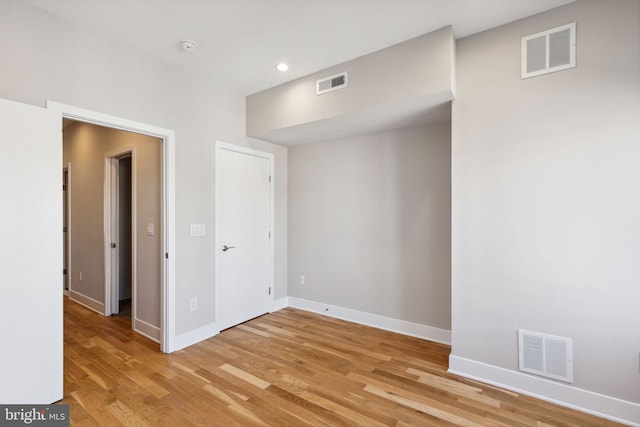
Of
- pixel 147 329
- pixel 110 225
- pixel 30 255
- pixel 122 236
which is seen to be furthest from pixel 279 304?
pixel 30 255

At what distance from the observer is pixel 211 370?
97.8 inches

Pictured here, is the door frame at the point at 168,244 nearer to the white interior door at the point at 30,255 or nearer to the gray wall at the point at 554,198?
the white interior door at the point at 30,255

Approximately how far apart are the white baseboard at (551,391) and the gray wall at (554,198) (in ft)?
0.17

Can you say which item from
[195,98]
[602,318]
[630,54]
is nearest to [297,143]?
[195,98]

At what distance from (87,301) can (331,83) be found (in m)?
4.39

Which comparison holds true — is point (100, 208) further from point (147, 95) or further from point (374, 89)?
point (374, 89)

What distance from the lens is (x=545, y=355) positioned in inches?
82.6

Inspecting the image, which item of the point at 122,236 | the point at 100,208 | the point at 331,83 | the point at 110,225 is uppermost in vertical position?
the point at 331,83

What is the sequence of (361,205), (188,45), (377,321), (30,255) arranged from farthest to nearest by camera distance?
(361,205)
(377,321)
(188,45)
(30,255)

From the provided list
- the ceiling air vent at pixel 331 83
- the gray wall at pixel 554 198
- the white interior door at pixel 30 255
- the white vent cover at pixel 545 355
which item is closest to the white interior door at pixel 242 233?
the ceiling air vent at pixel 331 83

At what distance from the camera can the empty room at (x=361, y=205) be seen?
1898 mm

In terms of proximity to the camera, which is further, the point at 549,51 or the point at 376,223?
the point at 376,223

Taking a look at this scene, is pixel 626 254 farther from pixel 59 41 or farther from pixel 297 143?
pixel 59 41

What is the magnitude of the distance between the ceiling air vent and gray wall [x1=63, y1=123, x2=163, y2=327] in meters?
1.72
